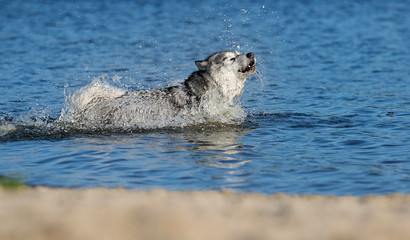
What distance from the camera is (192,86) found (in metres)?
9.80

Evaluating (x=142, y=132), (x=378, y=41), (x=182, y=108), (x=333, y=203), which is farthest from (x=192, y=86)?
(x=378, y=41)

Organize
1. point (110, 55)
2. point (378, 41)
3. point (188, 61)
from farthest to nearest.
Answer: point (378, 41) < point (110, 55) < point (188, 61)

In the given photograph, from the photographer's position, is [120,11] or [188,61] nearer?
[188,61]

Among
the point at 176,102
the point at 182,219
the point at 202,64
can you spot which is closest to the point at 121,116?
the point at 176,102

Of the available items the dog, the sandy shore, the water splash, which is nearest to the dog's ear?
the dog

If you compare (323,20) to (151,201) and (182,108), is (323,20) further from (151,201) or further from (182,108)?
(151,201)

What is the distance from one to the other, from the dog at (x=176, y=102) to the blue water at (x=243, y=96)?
329mm

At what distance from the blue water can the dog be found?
0.33 m

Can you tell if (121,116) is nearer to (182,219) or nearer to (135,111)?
(135,111)

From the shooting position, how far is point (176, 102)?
31.8ft

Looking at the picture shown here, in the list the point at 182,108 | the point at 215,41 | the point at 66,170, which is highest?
the point at 215,41

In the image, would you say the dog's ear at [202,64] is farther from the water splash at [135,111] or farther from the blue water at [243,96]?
the blue water at [243,96]

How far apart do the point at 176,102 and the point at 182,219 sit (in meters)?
6.06

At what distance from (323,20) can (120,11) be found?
341 inches
